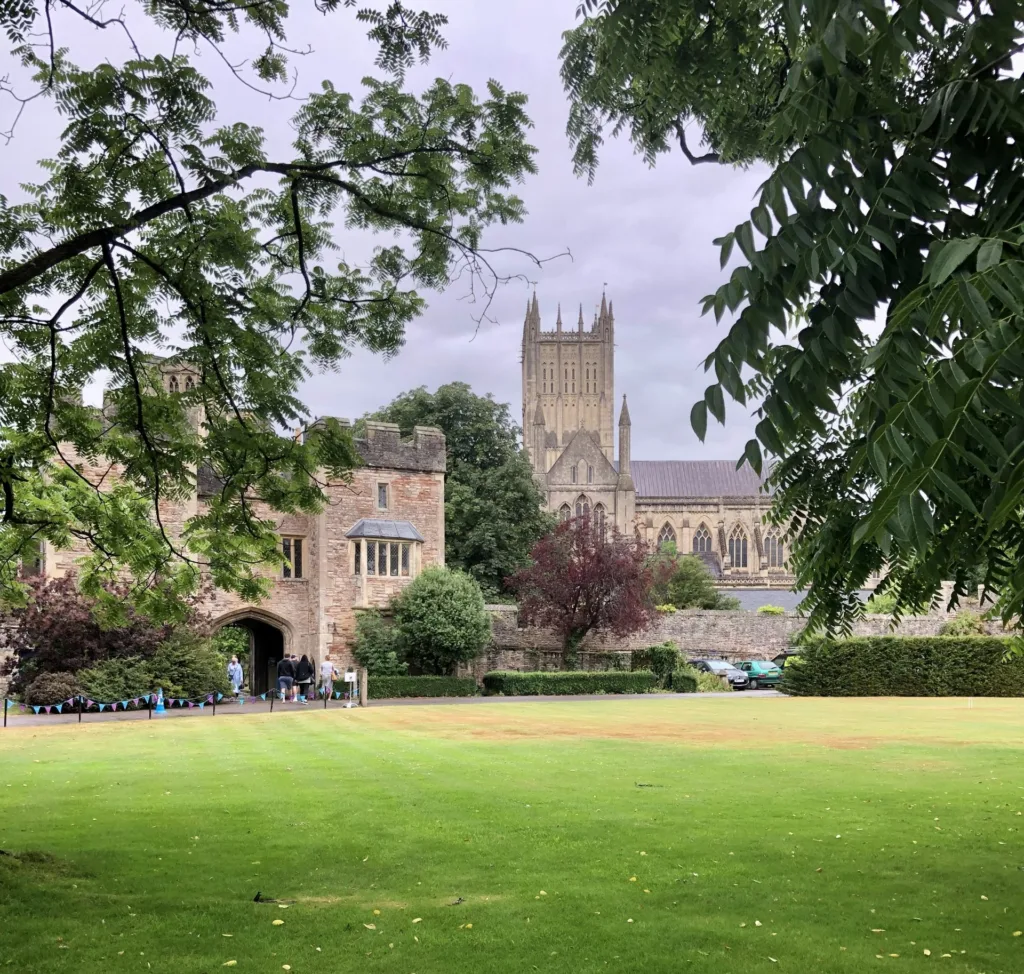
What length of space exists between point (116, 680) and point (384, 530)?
41.8 ft

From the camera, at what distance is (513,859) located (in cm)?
855

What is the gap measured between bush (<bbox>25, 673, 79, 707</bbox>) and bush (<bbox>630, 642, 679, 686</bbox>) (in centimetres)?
2104

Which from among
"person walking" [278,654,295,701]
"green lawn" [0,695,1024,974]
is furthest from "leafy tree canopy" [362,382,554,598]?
"green lawn" [0,695,1024,974]

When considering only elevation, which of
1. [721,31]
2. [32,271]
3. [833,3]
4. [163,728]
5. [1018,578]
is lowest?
[163,728]

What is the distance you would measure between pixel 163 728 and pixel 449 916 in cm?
1667

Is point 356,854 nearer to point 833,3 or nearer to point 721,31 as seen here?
point 721,31

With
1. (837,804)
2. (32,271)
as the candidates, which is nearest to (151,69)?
(32,271)

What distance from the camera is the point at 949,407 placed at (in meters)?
2.50

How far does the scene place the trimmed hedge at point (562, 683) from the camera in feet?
117

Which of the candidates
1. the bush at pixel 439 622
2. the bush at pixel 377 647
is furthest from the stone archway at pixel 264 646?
the bush at pixel 439 622

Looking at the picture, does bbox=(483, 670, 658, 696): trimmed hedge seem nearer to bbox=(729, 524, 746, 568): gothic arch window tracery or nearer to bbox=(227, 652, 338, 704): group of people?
bbox=(227, 652, 338, 704): group of people

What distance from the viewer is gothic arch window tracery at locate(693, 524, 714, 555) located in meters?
102

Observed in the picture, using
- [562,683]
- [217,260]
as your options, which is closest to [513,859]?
[217,260]

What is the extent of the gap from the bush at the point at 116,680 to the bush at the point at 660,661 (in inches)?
754
